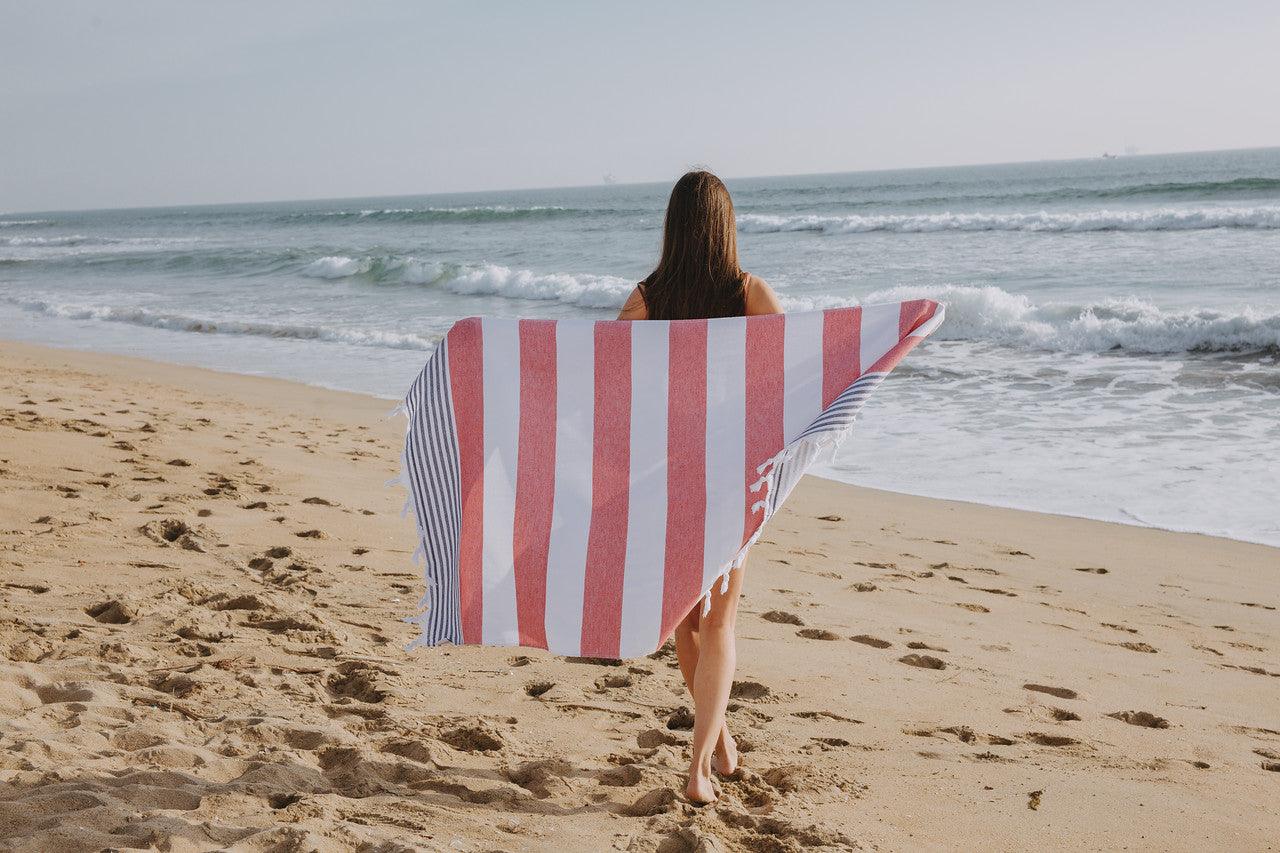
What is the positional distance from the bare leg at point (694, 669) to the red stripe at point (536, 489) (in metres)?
0.42

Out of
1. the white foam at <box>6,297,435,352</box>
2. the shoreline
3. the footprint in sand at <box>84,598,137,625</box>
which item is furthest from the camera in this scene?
the white foam at <box>6,297,435,352</box>

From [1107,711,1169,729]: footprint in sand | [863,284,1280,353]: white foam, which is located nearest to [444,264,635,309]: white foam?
[863,284,1280,353]: white foam

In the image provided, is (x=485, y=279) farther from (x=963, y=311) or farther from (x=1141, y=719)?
(x=1141, y=719)

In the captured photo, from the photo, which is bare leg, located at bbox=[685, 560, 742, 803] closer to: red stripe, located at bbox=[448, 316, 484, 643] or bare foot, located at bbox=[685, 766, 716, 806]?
bare foot, located at bbox=[685, 766, 716, 806]

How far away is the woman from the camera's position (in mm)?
2676

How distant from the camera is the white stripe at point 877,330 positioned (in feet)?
8.87

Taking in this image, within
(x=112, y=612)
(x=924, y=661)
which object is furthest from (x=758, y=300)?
(x=112, y=612)

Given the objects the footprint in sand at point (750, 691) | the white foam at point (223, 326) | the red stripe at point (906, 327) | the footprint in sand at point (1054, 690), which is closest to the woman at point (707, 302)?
the red stripe at point (906, 327)

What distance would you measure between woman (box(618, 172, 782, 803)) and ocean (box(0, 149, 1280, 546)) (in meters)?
4.10

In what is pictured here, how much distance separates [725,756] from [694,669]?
0.88ft

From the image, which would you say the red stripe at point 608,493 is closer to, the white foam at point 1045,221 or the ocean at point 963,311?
the ocean at point 963,311

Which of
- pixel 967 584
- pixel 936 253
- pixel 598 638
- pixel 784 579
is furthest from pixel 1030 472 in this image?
pixel 936 253

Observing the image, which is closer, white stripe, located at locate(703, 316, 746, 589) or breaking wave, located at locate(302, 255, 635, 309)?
white stripe, located at locate(703, 316, 746, 589)

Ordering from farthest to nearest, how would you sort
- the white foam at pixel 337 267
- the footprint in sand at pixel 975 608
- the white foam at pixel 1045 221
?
the white foam at pixel 337 267
the white foam at pixel 1045 221
the footprint in sand at pixel 975 608
